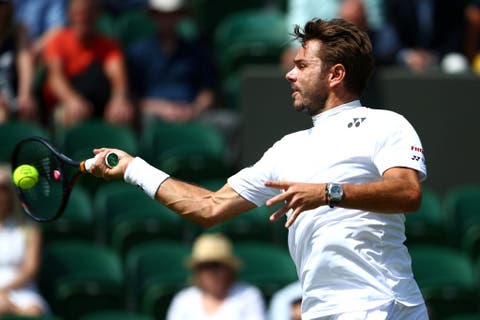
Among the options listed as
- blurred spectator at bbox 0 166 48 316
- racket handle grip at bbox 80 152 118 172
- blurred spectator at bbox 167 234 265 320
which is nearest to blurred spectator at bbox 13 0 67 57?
blurred spectator at bbox 0 166 48 316

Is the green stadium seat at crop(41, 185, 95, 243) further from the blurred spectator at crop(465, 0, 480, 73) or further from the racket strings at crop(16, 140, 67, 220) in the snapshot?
→ the blurred spectator at crop(465, 0, 480, 73)

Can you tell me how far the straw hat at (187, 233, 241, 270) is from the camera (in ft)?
27.7

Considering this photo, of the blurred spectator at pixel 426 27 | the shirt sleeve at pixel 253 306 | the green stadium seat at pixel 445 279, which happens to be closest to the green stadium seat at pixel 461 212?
the green stadium seat at pixel 445 279

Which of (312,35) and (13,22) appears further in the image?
(13,22)

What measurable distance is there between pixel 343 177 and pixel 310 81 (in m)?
0.43

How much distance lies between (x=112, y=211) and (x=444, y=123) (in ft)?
10.2

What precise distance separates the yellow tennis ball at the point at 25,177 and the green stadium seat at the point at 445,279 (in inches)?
160

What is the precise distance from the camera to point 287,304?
25.8 ft

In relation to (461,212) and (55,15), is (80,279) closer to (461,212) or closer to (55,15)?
(461,212)

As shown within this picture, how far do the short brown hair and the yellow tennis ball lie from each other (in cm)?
142

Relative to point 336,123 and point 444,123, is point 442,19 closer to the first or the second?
point 444,123

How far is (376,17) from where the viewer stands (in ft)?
38.3

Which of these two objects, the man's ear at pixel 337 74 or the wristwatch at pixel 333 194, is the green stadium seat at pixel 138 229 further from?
the wristwatch at pixel 333 194

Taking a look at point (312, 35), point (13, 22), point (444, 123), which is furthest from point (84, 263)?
point (312, 35)
